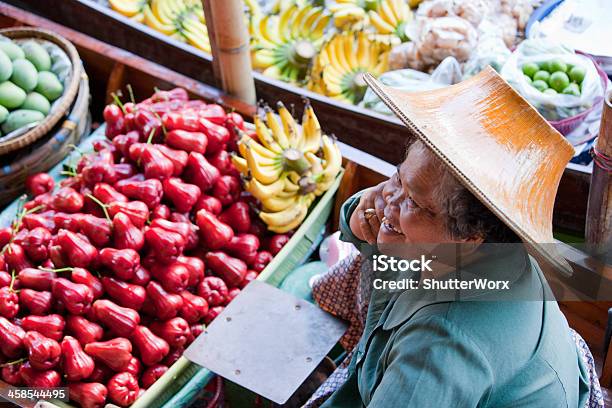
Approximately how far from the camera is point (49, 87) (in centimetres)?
268

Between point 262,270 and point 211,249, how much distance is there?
0.60 ft

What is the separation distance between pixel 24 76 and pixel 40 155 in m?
0.33

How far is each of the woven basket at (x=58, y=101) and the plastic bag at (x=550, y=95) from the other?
67.5 inches

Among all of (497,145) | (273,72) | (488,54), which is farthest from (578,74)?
(497,145)

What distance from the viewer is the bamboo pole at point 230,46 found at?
2.37 metres

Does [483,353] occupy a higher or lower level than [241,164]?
higher

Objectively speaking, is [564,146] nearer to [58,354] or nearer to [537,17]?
[58,354]

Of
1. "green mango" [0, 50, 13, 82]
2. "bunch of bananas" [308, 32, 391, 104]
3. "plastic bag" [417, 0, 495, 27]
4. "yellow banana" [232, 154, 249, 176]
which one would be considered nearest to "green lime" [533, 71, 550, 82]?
"plastic bag" [417, 0, 495, 27]

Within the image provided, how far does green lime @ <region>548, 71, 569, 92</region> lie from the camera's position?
2.56m

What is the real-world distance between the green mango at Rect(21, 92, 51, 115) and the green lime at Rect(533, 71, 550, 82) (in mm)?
1930

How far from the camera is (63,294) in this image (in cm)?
195

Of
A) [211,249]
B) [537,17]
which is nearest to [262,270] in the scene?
[211,249]

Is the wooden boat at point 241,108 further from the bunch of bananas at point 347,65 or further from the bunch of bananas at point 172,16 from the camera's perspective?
the bunch of bananas at point 347,65

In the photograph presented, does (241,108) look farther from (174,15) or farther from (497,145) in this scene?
(497,145)
